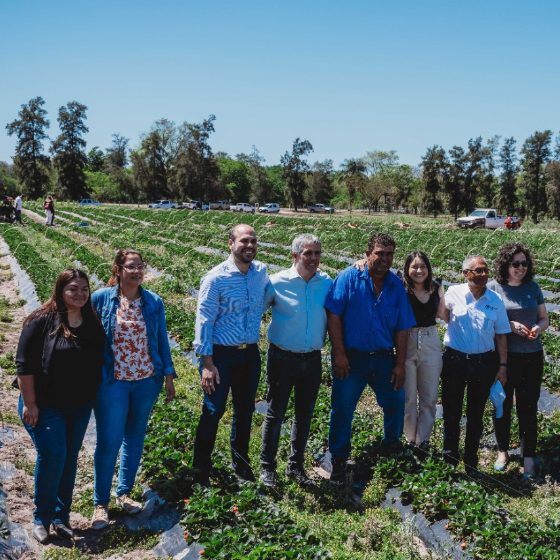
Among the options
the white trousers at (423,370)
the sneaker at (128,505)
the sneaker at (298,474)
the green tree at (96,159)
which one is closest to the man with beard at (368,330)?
the sneaker at (298,474)

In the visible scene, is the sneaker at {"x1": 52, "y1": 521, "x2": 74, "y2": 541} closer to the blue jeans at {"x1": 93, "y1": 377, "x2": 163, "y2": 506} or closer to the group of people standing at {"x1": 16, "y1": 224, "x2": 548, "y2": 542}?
the group of people standing at {"x1": 16, "y1": 224, "x2": 548, "y2": 542}

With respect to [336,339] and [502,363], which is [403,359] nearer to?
[336,339]

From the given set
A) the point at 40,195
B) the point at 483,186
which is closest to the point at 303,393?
the point at 483,186

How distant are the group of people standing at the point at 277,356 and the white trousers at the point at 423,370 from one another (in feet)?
0.04

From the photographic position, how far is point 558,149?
55.9 m

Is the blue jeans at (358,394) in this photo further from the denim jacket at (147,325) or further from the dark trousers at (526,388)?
the denim jacket at (147,325)

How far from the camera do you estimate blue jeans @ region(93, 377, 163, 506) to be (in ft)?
12.7

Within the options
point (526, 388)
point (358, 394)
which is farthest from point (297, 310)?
point (526, 388)

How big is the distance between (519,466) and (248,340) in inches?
109

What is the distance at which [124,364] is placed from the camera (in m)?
3.89

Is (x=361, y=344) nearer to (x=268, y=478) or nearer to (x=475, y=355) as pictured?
(x=475, y=355)

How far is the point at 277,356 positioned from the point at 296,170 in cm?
6747

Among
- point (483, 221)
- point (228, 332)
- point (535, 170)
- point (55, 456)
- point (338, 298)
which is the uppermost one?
point (535, 170)

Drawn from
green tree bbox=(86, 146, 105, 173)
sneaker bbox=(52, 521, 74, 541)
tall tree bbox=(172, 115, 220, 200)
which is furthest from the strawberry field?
green tree bbox=(86, 146, 105, 173)
